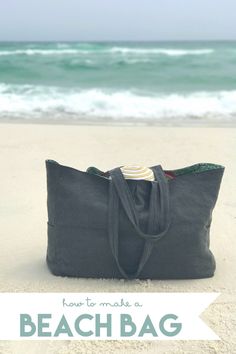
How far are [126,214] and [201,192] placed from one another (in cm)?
35

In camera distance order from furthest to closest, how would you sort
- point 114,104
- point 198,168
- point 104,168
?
point 114,104
point 104,168
point 198,168

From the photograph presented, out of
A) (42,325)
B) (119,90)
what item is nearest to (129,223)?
(42,325)

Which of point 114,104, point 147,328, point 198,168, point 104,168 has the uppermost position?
point 198,168

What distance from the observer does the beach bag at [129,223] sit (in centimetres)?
222

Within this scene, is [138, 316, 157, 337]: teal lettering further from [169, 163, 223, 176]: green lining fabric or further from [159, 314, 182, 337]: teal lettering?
[169, 163, 223, 176]: green lining fabric

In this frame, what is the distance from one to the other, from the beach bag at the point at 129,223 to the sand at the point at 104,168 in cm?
8

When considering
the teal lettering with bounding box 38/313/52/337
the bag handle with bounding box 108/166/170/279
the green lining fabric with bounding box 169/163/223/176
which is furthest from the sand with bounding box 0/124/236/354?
the green lining fabric with bounding box 169/163/223/176

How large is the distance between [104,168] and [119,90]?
22.4 ft

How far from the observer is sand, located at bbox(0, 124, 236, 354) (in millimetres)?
1924

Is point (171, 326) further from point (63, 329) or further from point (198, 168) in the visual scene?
point (198, 168)

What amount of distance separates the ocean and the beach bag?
470cm

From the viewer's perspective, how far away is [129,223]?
2217mm

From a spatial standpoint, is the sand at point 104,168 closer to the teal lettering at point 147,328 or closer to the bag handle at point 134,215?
the teal lettering at point 147,328

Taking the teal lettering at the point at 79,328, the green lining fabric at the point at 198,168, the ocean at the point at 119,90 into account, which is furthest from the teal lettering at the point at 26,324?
the ocean at the point at 119,90
